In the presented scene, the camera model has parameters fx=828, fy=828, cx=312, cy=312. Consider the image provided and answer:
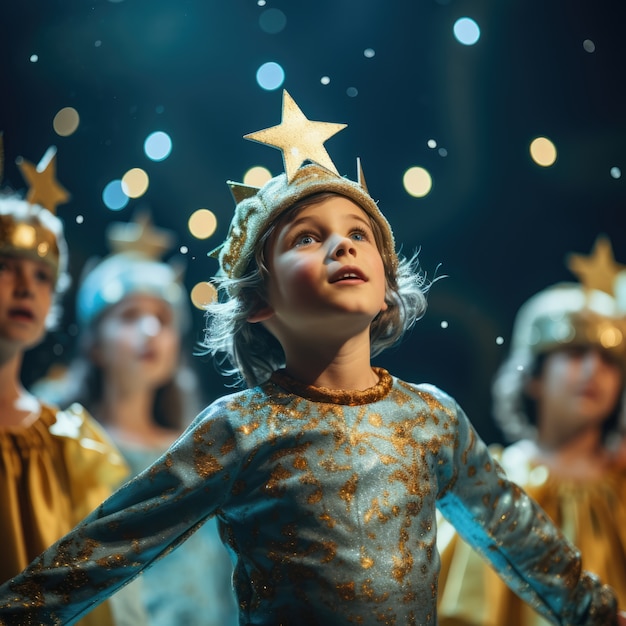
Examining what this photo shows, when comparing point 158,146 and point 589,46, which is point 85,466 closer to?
point 158,146

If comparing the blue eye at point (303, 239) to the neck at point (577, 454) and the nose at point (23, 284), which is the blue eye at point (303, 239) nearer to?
the nose at point (23, 284)

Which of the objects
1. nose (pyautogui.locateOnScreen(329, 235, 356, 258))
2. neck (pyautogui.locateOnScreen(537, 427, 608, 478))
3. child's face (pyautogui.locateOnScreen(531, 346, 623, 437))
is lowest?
neck (pyautogui.locateOnScreen(537, 427, 608, 478))

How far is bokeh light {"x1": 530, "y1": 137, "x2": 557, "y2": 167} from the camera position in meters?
2.43

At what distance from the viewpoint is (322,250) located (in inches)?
55.1

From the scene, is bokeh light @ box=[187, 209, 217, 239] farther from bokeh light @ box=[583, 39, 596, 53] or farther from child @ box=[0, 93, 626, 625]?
bokeh light @ box=[583, 39, 596, 53]

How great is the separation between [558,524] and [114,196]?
61.6 inches

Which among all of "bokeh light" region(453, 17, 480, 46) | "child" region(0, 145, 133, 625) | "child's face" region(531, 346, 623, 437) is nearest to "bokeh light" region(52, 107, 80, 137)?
"child" region(0, 145, 133, 625)

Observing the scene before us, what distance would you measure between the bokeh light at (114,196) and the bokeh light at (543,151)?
1184 millimetres

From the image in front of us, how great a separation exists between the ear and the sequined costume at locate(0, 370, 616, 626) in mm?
109

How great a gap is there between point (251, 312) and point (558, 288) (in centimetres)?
146

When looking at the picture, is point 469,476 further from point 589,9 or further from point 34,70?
point 589,9

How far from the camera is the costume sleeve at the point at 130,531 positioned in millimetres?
1260

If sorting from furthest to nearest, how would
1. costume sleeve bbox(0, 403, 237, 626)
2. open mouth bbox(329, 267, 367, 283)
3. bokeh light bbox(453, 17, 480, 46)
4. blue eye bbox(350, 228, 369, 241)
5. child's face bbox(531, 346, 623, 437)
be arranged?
child's face bbox(531, 346, 623, 437), bokeh light bbox(453, 17, 480, 46), blue eye bbox(350, 228, 369, 241), open mouth bbox(329, 267, 367, 283), costume sleeve bbox(0, 403, 237, 626)

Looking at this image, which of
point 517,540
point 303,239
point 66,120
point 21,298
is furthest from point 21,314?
point 517,540
